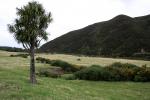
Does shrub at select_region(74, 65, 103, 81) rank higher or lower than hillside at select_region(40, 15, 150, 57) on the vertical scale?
lower

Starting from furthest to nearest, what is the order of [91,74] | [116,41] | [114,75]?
[116,41] < [114,75] < [91,74]

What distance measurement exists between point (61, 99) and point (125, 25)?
171 m

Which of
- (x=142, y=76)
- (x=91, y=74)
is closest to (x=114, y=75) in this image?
(x=91, y=74)

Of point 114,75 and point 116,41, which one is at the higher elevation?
point 116,41

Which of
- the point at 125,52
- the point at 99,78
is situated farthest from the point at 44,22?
the point at 125,52

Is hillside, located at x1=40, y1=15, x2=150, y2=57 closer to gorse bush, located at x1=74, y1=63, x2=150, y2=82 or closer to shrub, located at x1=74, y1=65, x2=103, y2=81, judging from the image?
gorse bush, located at x1=74, y1=63, x2=150, y2=82

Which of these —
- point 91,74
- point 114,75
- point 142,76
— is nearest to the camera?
point 142,76

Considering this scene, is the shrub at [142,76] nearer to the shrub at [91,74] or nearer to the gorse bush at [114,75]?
the gorse bush at [114,75]

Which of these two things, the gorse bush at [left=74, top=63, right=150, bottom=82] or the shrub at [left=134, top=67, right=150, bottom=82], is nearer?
the shrub at [left=134, top=67, right=150, bottom=82]

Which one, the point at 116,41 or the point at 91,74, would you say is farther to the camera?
the point at 116,41

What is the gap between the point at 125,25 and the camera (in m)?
188

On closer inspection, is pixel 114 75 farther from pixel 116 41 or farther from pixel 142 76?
pixel 116 41

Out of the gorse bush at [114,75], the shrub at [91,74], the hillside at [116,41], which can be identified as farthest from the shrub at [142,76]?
the hillside at [116,41]

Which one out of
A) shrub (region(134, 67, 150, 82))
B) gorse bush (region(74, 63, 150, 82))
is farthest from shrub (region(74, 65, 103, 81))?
shrub (region(134, 67, 150, 82))
